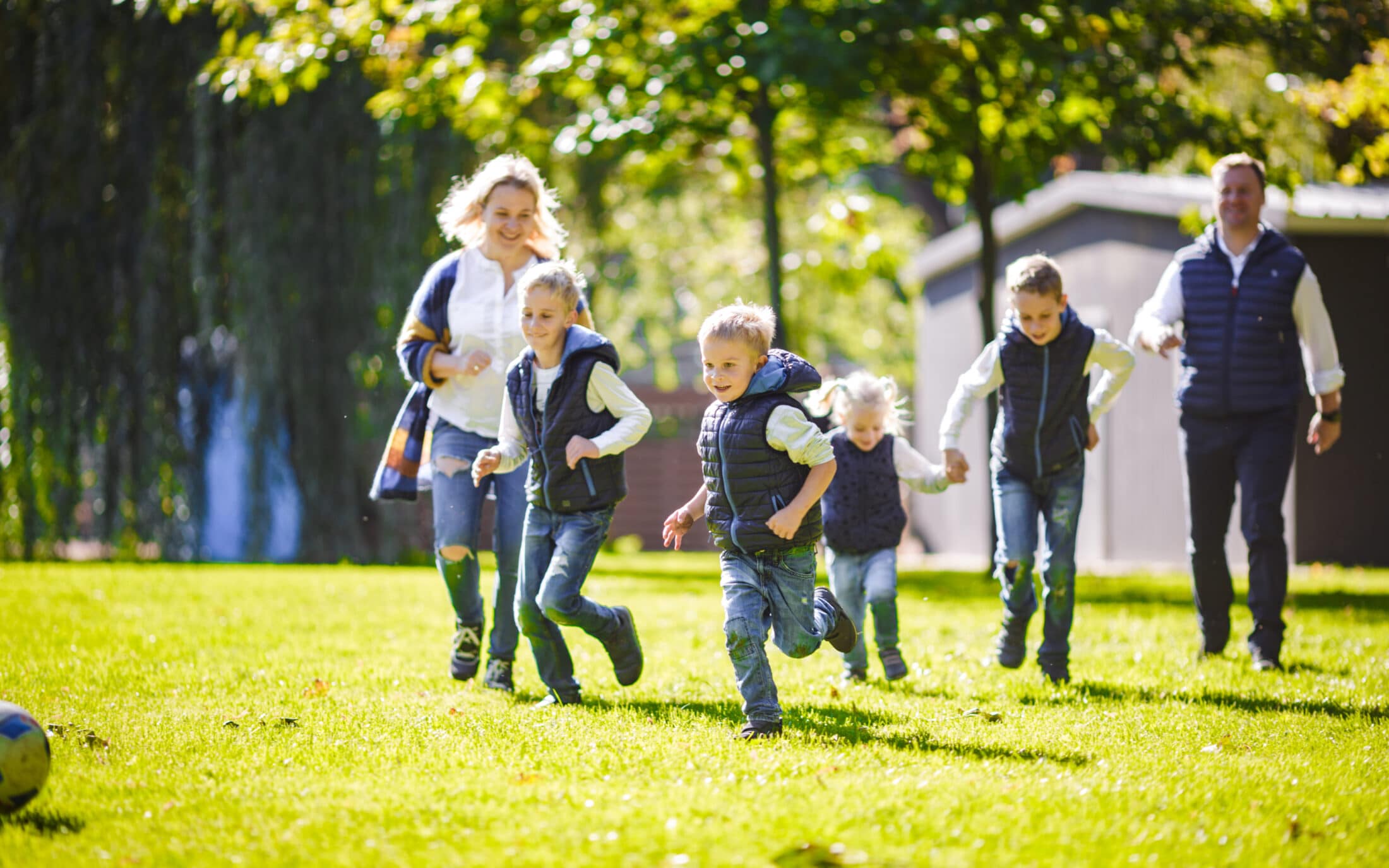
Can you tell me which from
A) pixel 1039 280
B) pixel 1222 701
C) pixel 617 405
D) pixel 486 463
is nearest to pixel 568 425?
pixel 617 405

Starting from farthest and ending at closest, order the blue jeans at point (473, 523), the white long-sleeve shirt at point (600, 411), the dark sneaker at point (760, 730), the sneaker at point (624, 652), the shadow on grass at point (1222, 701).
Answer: the blue jeans at point (473, 523) → the sneaker at point (624, 652) → the shadow on grass at point (1222, 701) → the white long-sleeve shirt at point (600, 411) → the dark sneaker at point (760, 730)

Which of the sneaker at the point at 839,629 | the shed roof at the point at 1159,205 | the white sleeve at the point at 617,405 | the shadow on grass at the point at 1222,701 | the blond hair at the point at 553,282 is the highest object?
the shed roof at the point at 1159,205

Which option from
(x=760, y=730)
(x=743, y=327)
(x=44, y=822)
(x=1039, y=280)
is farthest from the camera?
(x=1039, y=280)

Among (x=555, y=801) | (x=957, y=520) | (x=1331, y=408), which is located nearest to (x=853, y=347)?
(x=957, y=520)

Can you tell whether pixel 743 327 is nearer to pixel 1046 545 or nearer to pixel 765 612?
pixel 765 612

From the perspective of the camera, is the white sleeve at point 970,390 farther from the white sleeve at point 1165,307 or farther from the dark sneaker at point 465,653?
the dark sneaker at point 465,653

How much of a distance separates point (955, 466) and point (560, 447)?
1.77 meters

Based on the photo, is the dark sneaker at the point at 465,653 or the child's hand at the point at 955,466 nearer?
the child's hand at the point at 955,466

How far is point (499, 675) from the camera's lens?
6.07m

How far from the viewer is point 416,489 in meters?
6.20

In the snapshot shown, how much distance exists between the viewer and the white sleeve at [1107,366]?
623cm

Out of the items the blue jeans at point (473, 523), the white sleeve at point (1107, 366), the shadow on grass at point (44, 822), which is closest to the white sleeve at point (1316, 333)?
the white sleeve at point (1107, 366)

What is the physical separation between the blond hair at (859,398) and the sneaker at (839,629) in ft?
4.32

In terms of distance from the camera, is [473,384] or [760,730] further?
[473,384]
